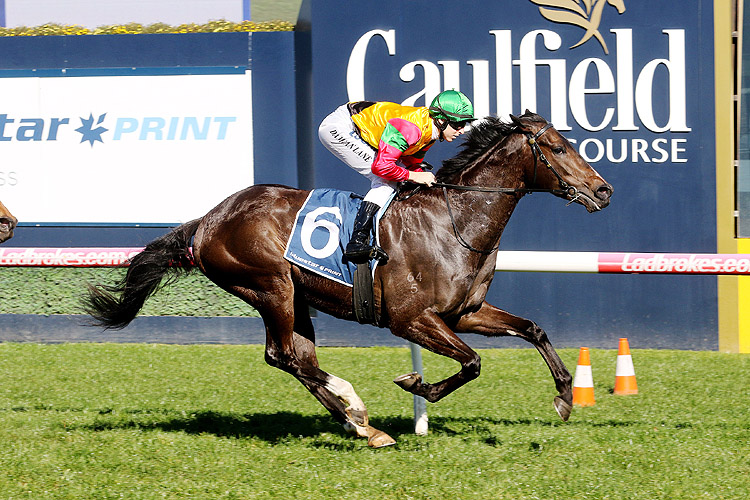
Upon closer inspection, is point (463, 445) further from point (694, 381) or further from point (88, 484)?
point (694, 381)

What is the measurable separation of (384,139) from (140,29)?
6035mm

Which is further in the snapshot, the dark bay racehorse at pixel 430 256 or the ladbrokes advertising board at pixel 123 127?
the ladbrokes advertising board at pixel 123 127

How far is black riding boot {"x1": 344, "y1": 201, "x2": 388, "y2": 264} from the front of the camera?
530cm

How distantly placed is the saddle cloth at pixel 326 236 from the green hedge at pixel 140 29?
508cm

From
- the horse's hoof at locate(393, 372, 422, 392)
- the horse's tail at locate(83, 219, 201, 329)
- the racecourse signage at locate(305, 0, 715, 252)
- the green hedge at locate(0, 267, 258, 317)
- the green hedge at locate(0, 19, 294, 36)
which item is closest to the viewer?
the horse's hoof at locate(393, 372, 422, 392)

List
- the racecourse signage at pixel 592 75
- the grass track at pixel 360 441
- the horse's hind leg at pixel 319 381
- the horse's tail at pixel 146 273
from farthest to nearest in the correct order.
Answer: the racecourse signage at pixel 592 75 → the horse's tail at pixel 146 273 → the horse's hind leg at pixel 319 381 → the grass track at pixel 360 441

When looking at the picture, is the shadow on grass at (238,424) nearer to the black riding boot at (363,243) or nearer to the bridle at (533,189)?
the black riding boot at (363,243)

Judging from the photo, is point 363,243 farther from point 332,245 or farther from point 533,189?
point 533,189

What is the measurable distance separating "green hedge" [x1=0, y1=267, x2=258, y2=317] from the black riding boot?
15.7ft

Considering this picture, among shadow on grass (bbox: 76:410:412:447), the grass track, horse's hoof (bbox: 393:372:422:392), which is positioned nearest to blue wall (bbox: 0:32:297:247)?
the grass track

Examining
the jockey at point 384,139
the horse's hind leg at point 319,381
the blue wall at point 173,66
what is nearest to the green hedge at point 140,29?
the blue wall at point 173,66

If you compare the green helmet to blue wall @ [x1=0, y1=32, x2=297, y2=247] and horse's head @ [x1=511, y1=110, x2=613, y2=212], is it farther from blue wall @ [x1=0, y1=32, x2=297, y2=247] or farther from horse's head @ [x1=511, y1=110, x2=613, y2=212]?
blue wall @ [x1=0, y1=32, x2=297, y2=247]

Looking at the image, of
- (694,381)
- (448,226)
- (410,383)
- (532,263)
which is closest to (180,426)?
(410,383)

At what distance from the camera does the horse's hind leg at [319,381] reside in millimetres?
5492
